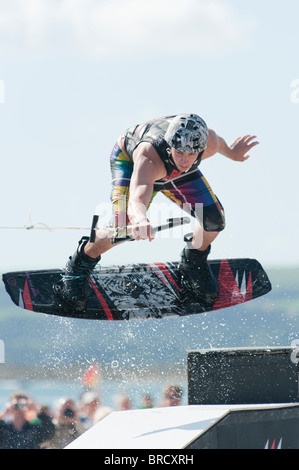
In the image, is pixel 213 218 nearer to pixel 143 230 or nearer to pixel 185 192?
pixel 185 192

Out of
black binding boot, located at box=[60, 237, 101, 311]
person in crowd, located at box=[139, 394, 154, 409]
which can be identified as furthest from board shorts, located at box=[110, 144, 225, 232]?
person in crowd, located at box=[139, 394, 154, 409]

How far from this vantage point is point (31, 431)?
895 centimetres

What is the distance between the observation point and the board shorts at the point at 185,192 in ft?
27.0

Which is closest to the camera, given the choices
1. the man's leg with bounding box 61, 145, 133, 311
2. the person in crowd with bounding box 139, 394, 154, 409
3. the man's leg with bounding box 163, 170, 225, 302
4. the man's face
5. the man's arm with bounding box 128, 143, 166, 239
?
the man's arm with bounding box 128, 143, 166, 239

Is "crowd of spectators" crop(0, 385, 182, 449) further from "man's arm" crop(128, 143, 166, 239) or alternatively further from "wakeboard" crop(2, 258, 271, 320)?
"man's arm" crop(128, 143, 166, 239)

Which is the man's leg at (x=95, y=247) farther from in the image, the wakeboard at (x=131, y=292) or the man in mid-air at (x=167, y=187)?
the wakeboard at (x=131, y=292)

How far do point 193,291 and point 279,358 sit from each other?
7.73 ft

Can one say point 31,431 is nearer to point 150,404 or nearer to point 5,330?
point 150,404

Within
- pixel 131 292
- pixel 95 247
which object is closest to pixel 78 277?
pixel 95 247

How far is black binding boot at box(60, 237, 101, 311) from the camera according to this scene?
8.97 m

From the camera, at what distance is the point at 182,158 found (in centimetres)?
744

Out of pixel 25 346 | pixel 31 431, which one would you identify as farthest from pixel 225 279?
pixel 25 346

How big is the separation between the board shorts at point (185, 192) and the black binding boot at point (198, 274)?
0.57 m

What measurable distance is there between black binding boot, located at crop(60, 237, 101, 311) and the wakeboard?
0.52ft
